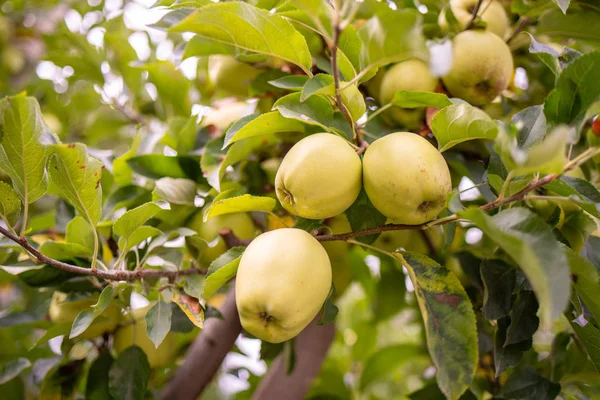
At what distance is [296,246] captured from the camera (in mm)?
616

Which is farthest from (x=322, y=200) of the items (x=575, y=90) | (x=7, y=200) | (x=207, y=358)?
(x=207, y=358)

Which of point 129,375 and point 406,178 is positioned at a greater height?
point 406,178

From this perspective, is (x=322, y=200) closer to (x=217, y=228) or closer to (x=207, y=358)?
(x=217, y=228)

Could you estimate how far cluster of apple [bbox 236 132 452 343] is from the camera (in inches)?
23.5

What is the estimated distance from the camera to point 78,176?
71 centimetres

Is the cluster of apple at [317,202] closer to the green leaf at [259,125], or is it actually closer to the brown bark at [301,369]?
the green leaf at [259,125]

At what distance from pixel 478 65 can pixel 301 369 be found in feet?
2.64

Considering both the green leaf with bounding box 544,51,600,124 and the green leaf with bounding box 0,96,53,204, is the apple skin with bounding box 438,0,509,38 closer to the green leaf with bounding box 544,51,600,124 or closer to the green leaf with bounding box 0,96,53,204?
the green leaf with bounding box 544,51,600,124

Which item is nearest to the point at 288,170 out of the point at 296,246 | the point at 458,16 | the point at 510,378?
the point at 296,246

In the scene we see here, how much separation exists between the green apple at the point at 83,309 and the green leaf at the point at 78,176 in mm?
205

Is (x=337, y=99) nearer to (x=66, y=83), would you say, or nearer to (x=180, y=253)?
(x=180, y=253)

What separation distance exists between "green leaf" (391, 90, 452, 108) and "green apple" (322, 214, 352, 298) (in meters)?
0.21

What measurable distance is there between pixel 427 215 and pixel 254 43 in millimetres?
290

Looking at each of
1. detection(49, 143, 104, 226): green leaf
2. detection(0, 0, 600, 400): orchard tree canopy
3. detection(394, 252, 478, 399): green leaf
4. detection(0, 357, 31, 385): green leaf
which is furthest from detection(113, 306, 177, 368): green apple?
detection(394, 252, 478, 399): green leaf
